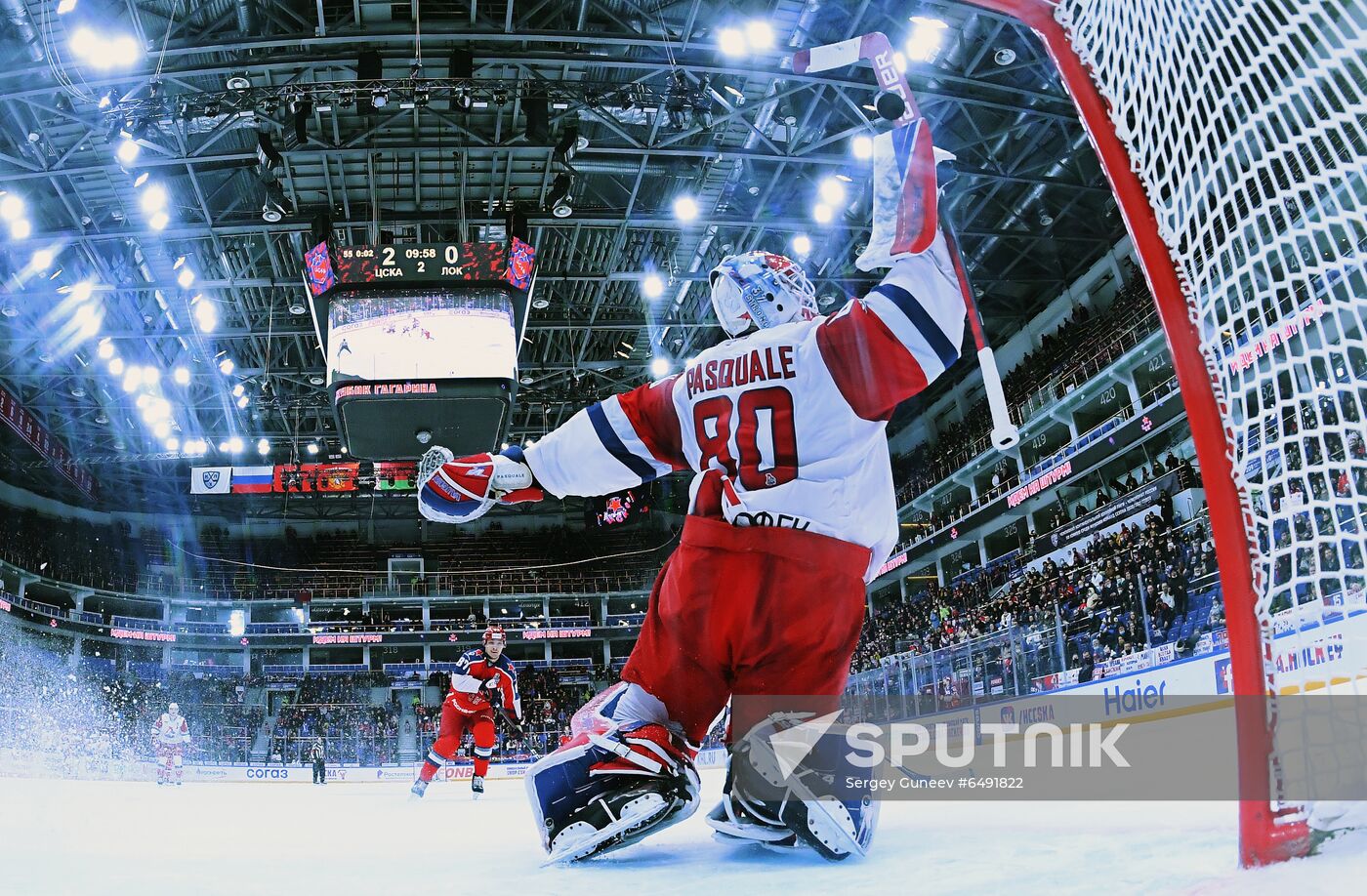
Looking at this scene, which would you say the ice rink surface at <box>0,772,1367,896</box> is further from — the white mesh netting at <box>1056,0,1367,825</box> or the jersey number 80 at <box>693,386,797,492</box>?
the jersey number 80 at <box>693,386,797,492</box>

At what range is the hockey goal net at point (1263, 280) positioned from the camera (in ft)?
4.05

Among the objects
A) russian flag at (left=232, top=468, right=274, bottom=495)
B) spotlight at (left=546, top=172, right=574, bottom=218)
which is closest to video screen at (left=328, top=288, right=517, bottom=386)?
spotlight at (left=546, top=172, right=574, bottom=218)

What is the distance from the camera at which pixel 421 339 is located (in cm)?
984

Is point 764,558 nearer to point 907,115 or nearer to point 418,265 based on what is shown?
point 907,115

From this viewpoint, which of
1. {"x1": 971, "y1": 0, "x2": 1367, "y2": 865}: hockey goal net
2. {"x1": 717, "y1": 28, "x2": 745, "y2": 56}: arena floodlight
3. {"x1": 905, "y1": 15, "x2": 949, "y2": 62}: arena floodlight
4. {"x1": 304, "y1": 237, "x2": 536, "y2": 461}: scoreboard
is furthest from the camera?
{"x1": 905, "y1": 15, "x2": 949, "y2": 62}: arena floodlight

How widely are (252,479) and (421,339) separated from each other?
41.9ft

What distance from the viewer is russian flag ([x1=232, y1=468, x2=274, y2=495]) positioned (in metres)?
20.4

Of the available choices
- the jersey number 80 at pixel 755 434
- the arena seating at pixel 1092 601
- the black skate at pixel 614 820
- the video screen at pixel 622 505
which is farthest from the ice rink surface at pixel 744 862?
the video screen at pixel 622 505

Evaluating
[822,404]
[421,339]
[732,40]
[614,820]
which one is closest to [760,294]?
[822,404]

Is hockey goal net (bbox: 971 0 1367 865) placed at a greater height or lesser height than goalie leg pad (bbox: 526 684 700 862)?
greater

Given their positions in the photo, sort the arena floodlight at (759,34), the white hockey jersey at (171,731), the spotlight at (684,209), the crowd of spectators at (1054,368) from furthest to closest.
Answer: the crowd of spectators at (1054,368), the white hockey jersey at (171,731), the spotlight at (684,209), the arena floodlight at (759,34)

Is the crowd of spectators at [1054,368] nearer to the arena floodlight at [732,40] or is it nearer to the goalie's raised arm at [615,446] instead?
the arena floodlight at [732,40]

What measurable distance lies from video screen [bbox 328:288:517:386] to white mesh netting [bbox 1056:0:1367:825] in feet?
29.1

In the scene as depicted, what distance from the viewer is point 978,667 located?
26.6 ft
